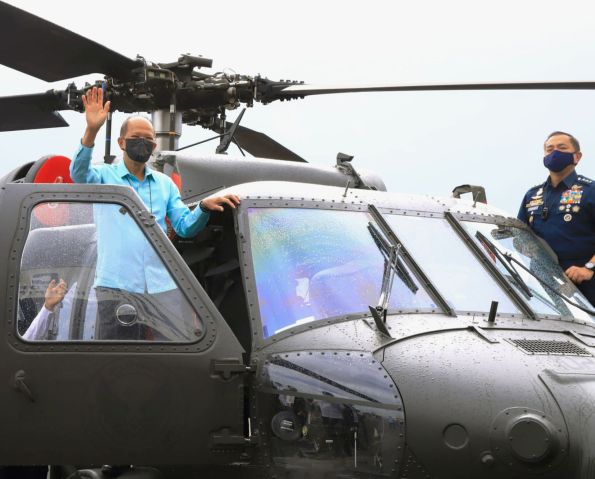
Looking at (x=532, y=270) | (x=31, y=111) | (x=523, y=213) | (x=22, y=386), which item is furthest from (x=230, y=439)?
(x=31, y=111)

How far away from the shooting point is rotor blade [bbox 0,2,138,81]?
255 inches

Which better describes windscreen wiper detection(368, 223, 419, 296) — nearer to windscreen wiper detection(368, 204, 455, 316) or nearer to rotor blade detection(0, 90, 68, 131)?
windscreen wiper detection(368, 204, 455, 316)

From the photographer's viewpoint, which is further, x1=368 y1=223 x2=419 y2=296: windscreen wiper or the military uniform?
the military uniform

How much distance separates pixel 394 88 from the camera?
7465 millimetres

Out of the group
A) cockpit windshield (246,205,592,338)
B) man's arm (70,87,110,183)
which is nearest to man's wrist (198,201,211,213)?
cockpit windshield (246,205,592,338)

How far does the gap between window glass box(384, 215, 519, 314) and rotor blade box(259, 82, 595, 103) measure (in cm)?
116

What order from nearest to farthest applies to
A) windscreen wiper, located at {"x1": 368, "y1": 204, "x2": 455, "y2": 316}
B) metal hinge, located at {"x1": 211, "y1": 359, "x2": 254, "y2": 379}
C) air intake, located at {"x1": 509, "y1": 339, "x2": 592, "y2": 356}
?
air intake, located at {"x1": 509, "y1": 339, "x2": 592, "y2": 356} → metal hinge, located at {"x1": 211, "y1": 359, "x2": 254, "y2": 379} → windscreen wiper, located at {"x1": 368, "y1": 204, "x2": 455, "y2": 316}

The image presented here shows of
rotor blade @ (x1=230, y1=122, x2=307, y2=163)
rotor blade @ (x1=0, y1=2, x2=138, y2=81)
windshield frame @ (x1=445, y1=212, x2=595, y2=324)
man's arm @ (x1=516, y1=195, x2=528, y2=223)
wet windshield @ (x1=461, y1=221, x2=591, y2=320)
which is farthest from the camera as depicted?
rotor blade @ (x1=230, y1=122, x2=307, y2=163)

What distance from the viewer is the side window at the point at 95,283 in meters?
5.23

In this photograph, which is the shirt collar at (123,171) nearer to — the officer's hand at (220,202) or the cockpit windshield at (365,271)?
the officer's hand at (220,202)

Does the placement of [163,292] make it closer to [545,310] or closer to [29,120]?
[545,310]

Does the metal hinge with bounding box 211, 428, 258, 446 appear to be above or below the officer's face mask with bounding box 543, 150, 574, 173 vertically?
below

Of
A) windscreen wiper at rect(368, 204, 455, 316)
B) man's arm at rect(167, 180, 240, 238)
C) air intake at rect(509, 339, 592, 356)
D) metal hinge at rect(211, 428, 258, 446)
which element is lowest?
metal hinge at rect(211, 428, 258, 446)

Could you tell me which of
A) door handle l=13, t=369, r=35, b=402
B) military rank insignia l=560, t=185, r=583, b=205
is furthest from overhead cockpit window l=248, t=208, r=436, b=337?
military rank insignia l=560, t=185, r=583, b=205
